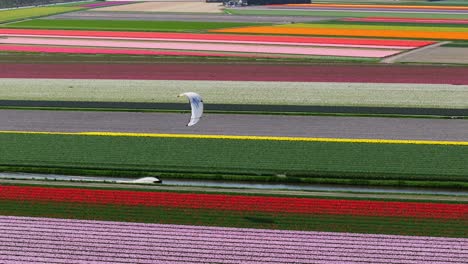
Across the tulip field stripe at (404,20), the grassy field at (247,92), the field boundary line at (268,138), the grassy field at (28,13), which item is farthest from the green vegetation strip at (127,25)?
the field boundary line at (268,138)

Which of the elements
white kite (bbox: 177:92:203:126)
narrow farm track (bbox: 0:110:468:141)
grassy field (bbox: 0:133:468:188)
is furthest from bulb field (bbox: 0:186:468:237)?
narrow farm track (bbox: 0:110:468:141)

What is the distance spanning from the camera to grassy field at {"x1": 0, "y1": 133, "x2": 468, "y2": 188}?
29984 millimetres


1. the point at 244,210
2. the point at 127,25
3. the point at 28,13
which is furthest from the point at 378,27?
the point at 244,210

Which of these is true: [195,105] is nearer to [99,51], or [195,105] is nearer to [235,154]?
[235,154]

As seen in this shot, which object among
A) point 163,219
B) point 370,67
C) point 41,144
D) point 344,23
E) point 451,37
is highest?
point 344,23

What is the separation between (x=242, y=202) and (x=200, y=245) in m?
4.36

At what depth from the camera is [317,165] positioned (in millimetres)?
31453

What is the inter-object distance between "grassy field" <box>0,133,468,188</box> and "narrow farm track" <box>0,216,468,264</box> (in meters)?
6.37

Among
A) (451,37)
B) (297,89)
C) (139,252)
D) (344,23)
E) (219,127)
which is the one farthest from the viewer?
(344,23)

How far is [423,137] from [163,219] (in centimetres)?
1630

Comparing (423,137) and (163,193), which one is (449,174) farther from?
(163,193)

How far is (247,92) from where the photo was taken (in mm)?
48781

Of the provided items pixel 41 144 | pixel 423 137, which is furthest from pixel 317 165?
pixel 41 144

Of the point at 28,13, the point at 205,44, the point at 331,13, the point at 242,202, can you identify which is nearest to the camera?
the point at 242,202
